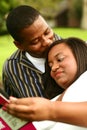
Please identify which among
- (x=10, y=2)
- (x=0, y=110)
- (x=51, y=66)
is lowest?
(x=10, y=2)

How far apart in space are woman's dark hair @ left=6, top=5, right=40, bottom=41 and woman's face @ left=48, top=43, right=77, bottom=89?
87cm

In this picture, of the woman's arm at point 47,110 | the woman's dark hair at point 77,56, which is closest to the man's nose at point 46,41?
the woman's dark hair at point 77,56

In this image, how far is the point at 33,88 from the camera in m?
3.61

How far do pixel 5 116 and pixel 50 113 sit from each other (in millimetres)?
298

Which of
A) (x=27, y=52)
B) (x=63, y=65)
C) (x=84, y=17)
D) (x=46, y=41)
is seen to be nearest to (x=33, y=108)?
(x=63, y=65)

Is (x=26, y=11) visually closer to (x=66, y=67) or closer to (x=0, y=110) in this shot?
(x=66, y=67)

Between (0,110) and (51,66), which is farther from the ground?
(0,110)

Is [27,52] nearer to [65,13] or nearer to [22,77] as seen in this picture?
[22,77]

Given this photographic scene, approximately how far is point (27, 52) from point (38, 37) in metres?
0.38

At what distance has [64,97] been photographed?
85.4 inches

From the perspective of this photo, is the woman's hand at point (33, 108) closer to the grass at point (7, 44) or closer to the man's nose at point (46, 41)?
the man's nose at point (46, 41)

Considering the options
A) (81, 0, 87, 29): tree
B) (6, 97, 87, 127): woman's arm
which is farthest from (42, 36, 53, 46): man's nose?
(81, 0, 87, 29): tree

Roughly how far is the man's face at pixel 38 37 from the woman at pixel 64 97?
0.51m

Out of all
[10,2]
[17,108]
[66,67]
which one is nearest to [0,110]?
[17,108]
